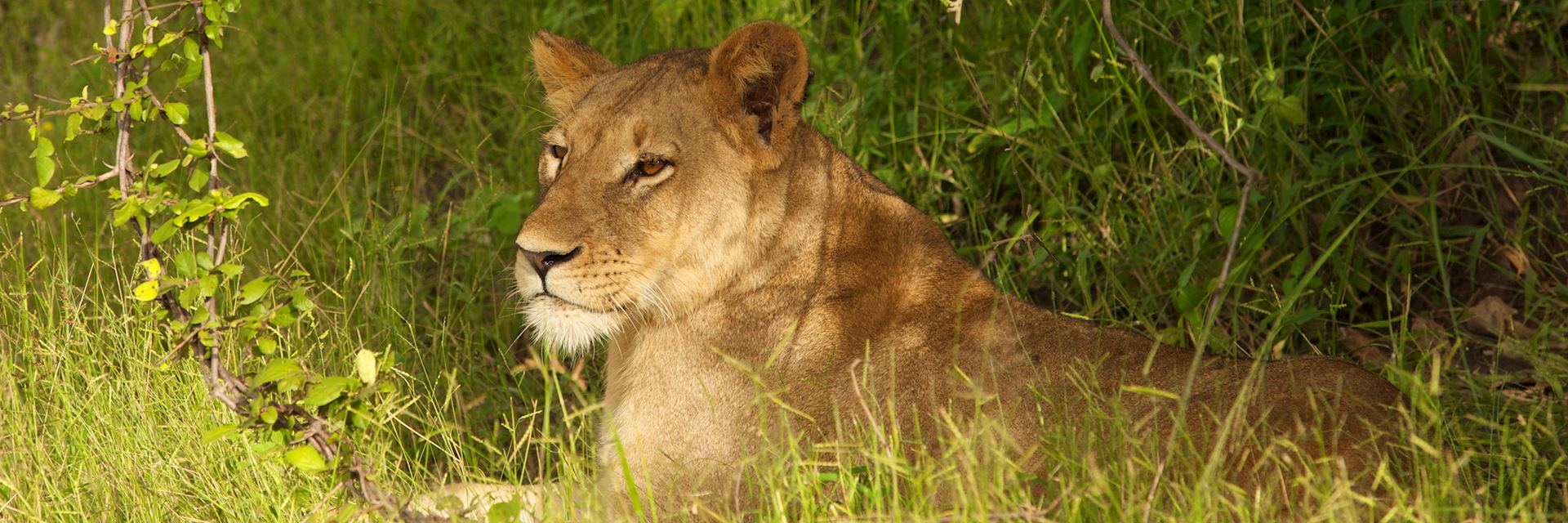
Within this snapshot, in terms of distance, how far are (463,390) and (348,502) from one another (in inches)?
53.2

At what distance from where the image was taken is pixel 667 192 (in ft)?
11.6

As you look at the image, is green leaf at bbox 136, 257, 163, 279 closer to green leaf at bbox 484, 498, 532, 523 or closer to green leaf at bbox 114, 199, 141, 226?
green leaf at bbox 114, 199, 141, 226

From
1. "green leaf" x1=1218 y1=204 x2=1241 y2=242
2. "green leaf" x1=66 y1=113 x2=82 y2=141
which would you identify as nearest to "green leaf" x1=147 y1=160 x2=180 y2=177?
"green leaf" x1=66 y1=113 x2=82 y2=141

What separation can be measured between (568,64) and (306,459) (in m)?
1.36

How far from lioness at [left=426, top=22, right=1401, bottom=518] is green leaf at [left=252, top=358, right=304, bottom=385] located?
0.62 meters

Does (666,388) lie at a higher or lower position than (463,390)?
higher

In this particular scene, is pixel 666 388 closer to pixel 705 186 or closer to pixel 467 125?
pixel 705 186

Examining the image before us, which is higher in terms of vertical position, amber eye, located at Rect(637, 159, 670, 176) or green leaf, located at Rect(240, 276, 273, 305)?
green leaf, located at Rect(240, 276, 273, 305)

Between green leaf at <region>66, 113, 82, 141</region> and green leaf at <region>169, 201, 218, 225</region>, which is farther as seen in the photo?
green leaf at <region>66, 113, 82, 141</region>

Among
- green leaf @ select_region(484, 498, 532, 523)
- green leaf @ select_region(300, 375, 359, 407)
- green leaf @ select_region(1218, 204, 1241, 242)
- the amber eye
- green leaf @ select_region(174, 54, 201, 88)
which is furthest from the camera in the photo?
green leaf @ select_region(1218, 204, 1241, 242)

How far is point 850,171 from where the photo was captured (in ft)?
12.2

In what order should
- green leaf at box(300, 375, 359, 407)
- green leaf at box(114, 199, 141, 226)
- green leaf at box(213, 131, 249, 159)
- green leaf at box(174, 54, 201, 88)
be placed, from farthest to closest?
green leaf at box(174, 54, 201, 88) → green leaf at box(213, 131, 249, 159) → green leaf at box(114, 199, 141, 226) → green leaf at box(300, 375, 359, 407)

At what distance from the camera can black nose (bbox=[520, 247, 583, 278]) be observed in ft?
11.3

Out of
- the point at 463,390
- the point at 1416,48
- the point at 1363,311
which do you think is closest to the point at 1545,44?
the point at 1416,48
